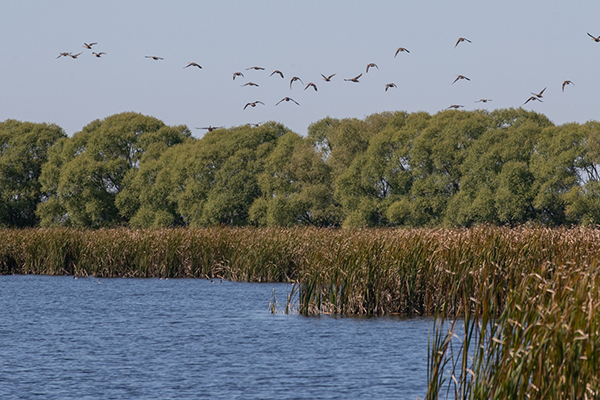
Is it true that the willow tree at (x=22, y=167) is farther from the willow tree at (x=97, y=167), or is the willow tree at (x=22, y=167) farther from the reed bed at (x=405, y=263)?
the reed bed at (x=405, y=263)

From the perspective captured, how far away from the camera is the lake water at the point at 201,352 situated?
1273 cm

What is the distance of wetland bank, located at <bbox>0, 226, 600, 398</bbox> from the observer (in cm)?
728

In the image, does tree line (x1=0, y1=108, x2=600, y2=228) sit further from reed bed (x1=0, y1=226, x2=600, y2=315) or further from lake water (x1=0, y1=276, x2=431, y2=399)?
lake water (x1=0, y1=276, x2=431, y2=399)

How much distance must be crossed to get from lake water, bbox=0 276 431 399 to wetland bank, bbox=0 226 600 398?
859 millimetres

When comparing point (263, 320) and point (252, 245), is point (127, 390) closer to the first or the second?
point (263, 320)

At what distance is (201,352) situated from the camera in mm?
16016

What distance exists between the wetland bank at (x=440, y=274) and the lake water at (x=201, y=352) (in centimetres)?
86

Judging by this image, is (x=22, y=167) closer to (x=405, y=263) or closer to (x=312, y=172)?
(x=312, y=172)

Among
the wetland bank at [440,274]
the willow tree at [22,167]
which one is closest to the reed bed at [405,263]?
the wetland bank at [440,274]

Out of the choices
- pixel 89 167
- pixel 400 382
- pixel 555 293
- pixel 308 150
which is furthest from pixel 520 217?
pixel 555 293

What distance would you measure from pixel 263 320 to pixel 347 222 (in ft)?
146

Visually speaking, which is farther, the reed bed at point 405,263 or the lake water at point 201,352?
the reed bed at point 405,263

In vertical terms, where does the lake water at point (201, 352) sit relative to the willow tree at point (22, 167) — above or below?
below

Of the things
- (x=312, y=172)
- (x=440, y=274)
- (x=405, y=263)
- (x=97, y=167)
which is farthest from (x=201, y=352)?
(x=97, y=167)
